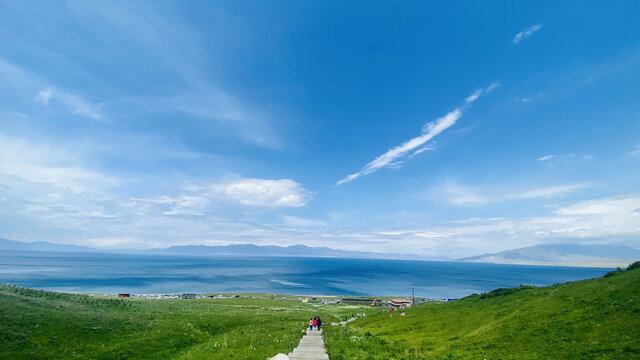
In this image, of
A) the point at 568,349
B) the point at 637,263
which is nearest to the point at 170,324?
the point at 568,349

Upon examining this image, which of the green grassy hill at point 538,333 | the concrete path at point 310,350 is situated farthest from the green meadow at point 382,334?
the concrete path at point 310,350

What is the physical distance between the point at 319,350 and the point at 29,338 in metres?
25.8

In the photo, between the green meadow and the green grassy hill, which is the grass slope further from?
the green grassy hill

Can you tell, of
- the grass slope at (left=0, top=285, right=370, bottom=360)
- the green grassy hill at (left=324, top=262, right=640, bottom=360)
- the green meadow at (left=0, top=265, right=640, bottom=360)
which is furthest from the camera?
the grass slope at (left=0, top=285, right=370, bottom=360)

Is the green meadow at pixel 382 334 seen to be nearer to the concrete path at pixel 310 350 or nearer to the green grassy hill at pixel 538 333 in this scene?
the green grassy hill at pixel 538 333

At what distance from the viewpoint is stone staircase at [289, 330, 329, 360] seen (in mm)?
21047

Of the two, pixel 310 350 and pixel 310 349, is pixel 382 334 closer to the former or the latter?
pixel 310 349

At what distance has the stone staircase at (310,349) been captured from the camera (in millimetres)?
21047

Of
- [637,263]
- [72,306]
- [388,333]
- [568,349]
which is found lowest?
[388,333]

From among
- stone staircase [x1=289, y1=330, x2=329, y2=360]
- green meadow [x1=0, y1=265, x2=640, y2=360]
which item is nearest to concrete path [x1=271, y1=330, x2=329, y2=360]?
stone staircase [x1=289, y1=330, x2=329, y2=360]

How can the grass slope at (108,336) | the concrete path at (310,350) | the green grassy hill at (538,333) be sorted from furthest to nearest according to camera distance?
the grass slope at (108,336) → the concrete path at (310,350) → the green grassy hill at (538,333)

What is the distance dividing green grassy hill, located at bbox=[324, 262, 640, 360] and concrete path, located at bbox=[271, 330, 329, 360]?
81cm

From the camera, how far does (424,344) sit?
96.7 feet

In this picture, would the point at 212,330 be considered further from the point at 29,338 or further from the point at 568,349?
the point at 568,349
